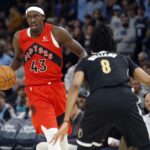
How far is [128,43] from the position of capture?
48.7 ft

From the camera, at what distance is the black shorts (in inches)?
261

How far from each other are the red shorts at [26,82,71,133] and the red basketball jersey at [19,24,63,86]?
0.10 m

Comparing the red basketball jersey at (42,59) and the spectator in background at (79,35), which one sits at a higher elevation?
the red basketball jersey at (42,59)

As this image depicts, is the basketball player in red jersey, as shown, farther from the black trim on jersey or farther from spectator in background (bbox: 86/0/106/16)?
spectator in background (bbox: 86/0/106/16)

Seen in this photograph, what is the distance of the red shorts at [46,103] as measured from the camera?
8320 mm

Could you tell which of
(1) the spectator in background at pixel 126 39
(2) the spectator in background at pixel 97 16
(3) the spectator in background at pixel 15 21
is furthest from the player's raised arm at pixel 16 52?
(3) the spectator in background at pixel 15 21

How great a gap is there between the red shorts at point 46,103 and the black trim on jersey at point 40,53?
0.33 meters

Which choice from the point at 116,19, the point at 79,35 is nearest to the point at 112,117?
the point at 79,35

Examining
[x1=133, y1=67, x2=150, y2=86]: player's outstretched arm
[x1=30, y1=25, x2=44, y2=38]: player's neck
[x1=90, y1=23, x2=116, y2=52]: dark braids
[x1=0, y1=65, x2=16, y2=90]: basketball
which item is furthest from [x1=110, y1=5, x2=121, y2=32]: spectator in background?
[x1=133, y1=67, x2=150, y2=86]: player's outstretched arm

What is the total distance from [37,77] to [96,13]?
7.64m

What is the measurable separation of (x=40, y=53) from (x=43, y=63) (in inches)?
5.3

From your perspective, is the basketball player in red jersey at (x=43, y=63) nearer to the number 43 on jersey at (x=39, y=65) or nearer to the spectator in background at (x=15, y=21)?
the number 43 on jersey at (x=39, y=65)

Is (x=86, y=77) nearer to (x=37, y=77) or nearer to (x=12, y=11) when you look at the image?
(x=37, y=77)

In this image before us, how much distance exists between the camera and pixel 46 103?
8406mm
